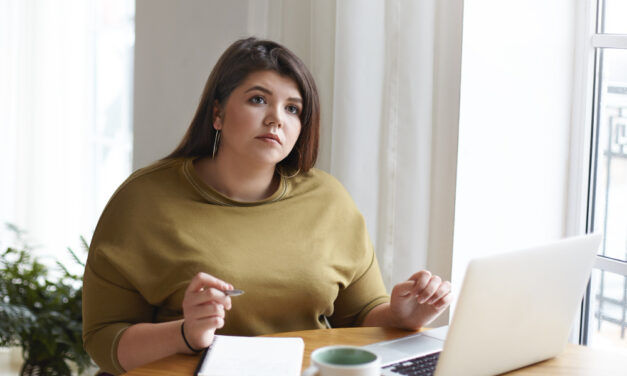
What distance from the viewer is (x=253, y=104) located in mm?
1710

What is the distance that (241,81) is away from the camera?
1.72 meters

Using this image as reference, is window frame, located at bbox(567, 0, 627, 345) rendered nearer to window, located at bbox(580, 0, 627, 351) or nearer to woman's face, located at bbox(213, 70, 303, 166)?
window, located at bbox(580, 0, 627, 351)

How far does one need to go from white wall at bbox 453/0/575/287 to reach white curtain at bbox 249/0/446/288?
98 millimetres

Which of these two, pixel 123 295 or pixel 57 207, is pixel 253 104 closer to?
pixel 123 295

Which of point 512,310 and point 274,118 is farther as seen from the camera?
point 274,118

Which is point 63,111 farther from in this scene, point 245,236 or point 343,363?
point 343,363

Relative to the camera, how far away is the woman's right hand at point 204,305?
1285 mm

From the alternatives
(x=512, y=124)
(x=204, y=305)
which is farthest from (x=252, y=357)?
(x=512, y=124)

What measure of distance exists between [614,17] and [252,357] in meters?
1.39

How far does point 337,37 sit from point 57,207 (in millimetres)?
2321

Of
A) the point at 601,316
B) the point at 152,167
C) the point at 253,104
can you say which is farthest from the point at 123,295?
the point at 601,316

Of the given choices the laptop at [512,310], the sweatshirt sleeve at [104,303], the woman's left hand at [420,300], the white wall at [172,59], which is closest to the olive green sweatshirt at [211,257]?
the sweatshirt sleeve at [104,303]

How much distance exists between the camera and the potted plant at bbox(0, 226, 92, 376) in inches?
101

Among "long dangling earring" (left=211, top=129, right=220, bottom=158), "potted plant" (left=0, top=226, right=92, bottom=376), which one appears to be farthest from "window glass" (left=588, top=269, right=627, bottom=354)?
"potted plant" (left=0, top=226, right=92, bottom=376)
